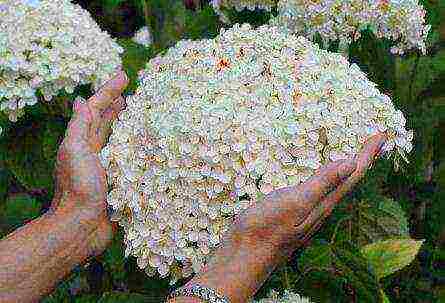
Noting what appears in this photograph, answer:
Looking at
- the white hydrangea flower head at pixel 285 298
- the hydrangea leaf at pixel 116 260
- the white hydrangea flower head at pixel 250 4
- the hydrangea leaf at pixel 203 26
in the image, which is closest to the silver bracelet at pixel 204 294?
the white hydrangea flower head at pixel 285 298

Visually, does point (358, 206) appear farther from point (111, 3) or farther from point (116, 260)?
point (111, 3)

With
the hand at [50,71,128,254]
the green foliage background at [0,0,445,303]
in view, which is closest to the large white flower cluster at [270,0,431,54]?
the green foliage background at [0,0,445,303]

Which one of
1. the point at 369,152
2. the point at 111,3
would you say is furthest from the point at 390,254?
the point at 111,3

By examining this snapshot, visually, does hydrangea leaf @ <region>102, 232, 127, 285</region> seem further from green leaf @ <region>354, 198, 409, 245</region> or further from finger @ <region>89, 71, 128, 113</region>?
green leaf @ <region>354, 198, 409, 245</region>

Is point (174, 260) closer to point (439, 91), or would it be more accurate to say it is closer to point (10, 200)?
point (10, 200)

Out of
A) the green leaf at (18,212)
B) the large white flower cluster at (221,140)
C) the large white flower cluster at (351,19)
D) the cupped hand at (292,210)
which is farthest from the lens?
the green leaf at (18,212)

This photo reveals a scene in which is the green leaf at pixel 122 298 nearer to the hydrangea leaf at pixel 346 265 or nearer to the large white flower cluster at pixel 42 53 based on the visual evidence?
the hydrangea leaf at pixel 346 265
